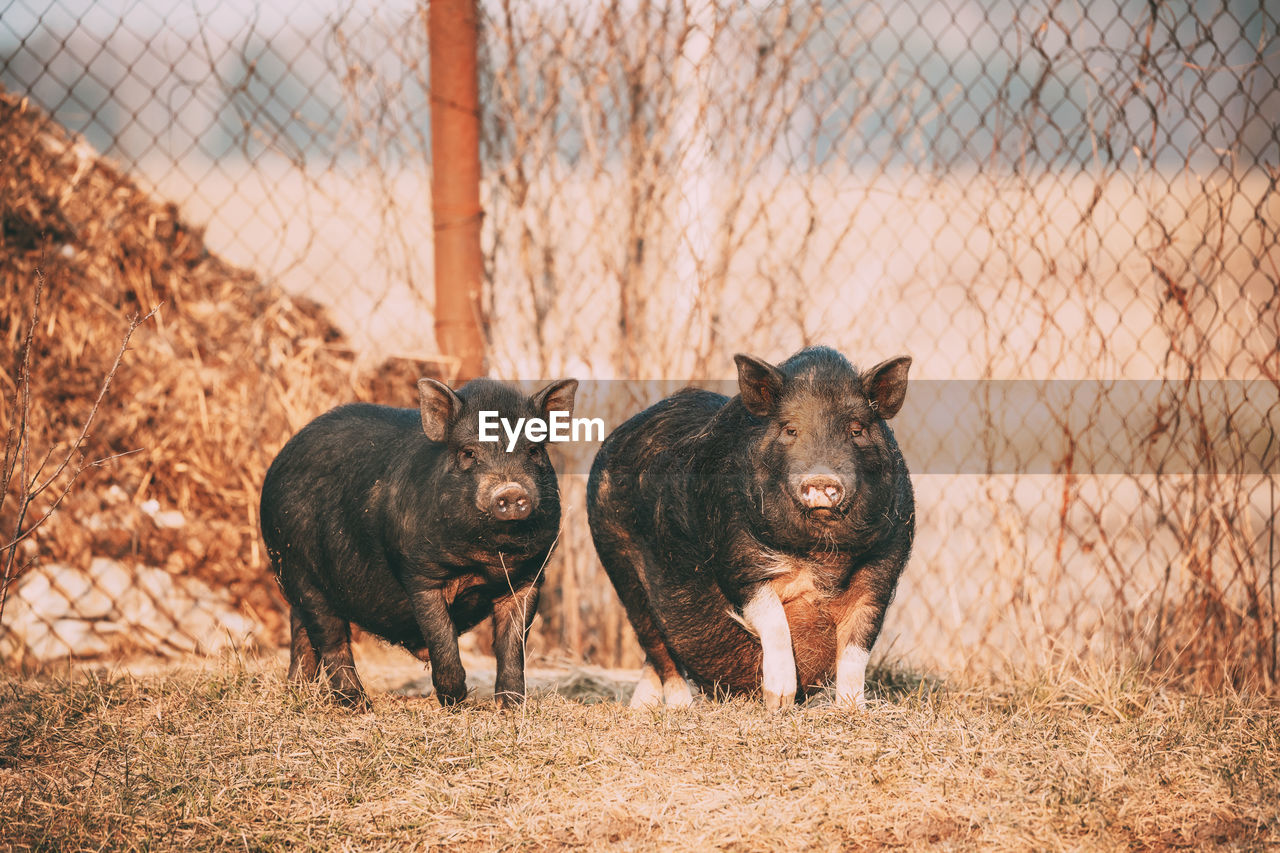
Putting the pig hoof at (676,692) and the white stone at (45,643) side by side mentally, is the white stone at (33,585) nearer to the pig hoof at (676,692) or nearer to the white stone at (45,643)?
the white stone at (45,643)

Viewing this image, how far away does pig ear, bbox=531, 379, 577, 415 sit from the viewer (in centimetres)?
434

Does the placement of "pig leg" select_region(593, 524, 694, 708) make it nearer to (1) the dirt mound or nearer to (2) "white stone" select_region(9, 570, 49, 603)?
(1) the dirt mound

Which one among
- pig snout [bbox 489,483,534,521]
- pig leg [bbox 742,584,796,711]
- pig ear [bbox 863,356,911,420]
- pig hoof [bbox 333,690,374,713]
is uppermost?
pig ear [bbox 863,356,911,420]

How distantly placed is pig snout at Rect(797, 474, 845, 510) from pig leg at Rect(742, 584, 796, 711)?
1.56ft

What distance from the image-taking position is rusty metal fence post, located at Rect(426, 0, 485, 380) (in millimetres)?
6488

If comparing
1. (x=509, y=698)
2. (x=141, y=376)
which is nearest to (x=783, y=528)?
(x=509, y=698)

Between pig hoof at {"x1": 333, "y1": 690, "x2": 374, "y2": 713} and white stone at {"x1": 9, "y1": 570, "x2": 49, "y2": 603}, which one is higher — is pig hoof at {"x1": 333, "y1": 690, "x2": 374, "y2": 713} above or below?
below

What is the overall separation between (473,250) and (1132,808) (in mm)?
4549

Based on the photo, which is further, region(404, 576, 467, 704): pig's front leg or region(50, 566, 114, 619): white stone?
region(50, 566, 114, 619): white stone

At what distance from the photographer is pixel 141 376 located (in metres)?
6.72

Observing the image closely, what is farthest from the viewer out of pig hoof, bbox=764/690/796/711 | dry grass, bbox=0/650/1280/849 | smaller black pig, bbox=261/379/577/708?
smaller black pig, bbox=261/379/577/708

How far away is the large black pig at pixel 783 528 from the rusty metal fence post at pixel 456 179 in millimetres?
2353

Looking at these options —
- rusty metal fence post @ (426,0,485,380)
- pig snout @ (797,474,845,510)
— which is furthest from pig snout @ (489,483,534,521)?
A: rusty metal fence post @ (426,0,485,380)

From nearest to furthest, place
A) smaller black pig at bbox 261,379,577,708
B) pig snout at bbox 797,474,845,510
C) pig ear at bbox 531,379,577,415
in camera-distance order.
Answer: pig snout at bbox 797,474,845,510 → smaller black pig at bbox 261,379,577,708 → pig ear at bbox 531,379,577,415
